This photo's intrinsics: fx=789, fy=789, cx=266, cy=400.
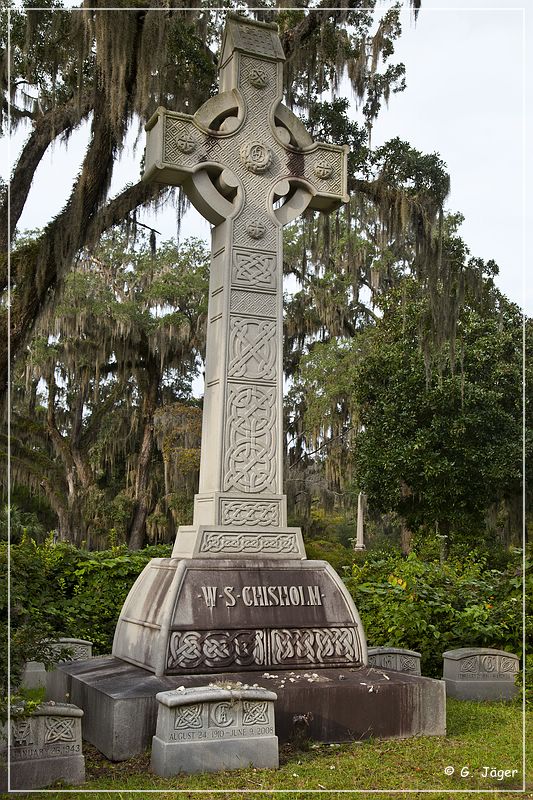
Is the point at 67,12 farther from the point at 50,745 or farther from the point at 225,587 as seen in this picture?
the point at 50,745

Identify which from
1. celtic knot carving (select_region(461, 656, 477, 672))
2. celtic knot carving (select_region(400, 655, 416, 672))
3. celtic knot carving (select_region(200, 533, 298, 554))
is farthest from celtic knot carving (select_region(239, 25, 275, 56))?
celtic knot carving (select_region(461, 656, 477, 672))

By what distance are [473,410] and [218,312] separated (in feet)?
47.9

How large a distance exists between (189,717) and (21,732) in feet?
3.30

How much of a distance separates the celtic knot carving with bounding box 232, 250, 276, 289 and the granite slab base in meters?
3.45

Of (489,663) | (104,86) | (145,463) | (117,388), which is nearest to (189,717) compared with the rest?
(489,663)

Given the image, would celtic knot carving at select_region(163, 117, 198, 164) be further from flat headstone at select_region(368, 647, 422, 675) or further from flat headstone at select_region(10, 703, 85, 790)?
flat headstone at select_region(368, 647, 422, 675)

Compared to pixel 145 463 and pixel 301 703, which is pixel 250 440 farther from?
pixel 145 463

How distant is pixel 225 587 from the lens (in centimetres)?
629

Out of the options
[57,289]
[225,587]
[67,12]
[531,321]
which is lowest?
[225,587]

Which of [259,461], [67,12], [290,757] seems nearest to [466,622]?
[259,461]

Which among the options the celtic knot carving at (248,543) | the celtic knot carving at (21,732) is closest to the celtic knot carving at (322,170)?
the celtic knot carving at (248,543)

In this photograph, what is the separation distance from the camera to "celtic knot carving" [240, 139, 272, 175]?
297 inches

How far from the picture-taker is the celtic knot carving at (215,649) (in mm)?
5859

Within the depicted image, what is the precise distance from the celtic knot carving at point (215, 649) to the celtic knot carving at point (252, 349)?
7.40 feet
